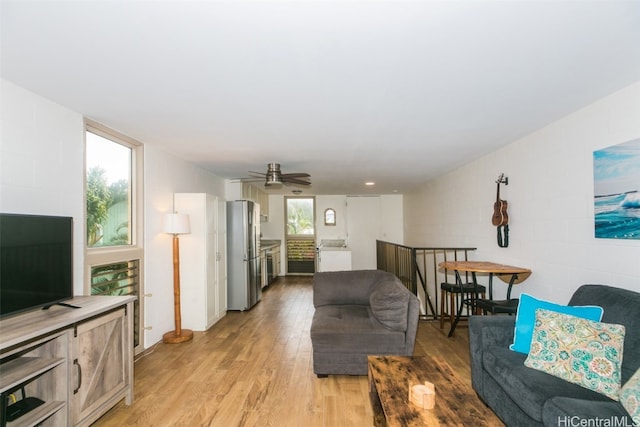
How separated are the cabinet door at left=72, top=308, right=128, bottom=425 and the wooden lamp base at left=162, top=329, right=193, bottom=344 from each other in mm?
1337

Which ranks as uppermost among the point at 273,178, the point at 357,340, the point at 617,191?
the point at 273,178

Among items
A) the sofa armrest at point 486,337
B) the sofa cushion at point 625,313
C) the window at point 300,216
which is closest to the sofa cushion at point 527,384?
the sofa armrest at point 486,337

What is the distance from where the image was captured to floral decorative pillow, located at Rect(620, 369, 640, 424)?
4.44 ft

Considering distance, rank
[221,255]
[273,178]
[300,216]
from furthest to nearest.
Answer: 1. [300,216]
2. [221,255]
3. [273,178]

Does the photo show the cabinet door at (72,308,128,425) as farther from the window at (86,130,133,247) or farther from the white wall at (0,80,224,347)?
the window at (86,130,133,247)

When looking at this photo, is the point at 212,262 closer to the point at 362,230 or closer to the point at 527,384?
the point at 527,384

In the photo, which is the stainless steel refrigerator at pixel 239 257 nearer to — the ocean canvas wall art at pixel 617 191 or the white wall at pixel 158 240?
the white wall at pixel 158 240

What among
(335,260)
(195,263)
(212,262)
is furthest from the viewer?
(335,260)

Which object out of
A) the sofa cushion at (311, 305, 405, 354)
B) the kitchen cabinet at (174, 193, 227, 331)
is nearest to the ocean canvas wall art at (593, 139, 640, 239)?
the sofa cushion at (311, 305, 405, 354)

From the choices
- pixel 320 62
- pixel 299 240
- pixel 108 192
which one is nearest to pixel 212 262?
pixel 108 192

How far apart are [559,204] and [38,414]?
13.7 ft

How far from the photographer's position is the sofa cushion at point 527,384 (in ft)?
5.38

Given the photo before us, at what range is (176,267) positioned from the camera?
385cm

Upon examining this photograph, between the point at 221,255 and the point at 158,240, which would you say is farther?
the point at 221,255
